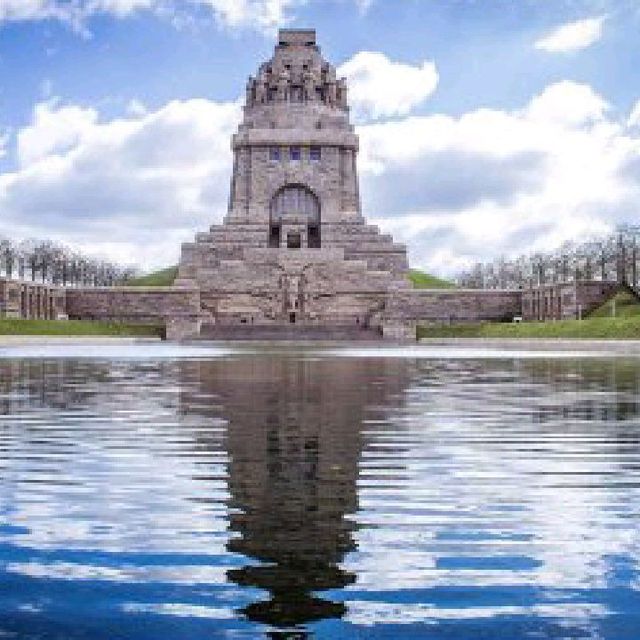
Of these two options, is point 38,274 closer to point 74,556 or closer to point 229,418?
point 229,418

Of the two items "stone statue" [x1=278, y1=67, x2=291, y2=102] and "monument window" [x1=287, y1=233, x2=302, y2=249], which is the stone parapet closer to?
"monument window" [x1=287, y1=233, x2=302, y2=249]

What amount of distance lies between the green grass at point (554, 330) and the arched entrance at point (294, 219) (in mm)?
21168

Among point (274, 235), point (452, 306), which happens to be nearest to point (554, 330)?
point (452, 306)

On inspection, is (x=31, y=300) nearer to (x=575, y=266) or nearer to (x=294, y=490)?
(x=575, y=266)

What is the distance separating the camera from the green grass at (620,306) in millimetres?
82812

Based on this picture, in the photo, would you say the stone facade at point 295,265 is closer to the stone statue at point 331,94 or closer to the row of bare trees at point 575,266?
the stone statue at point 331,94

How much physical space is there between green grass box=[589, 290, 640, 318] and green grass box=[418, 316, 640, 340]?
4.73 meters

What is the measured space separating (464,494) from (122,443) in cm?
518

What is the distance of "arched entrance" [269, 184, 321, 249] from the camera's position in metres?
115

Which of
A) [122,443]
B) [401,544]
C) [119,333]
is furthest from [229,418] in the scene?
[119,333]

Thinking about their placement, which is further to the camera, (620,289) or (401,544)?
(620,289)

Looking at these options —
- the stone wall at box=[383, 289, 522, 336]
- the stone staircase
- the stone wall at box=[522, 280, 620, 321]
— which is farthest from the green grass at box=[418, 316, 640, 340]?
the stone wall at box=[522, 280, 620, 321]

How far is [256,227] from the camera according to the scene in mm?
113562

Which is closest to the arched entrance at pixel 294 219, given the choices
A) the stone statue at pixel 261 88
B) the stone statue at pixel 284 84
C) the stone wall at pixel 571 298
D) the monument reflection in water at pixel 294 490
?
the stone statue at pixel 284 84
